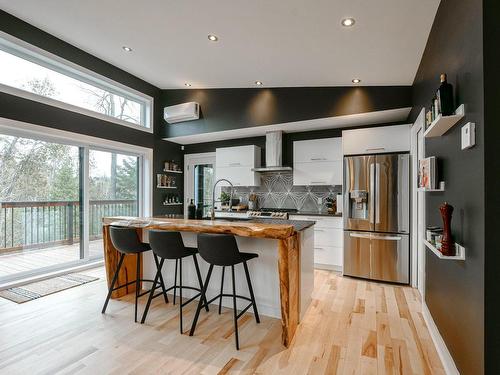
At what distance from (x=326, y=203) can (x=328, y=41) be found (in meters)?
2.69

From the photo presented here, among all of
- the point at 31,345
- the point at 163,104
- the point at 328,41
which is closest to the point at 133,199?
the point at 163,104

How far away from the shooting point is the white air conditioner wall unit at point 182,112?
4.98 m

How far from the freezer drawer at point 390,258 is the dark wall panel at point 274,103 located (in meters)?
1.81

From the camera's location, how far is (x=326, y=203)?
15.2 ft

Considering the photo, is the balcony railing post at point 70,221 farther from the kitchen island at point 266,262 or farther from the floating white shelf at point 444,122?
the floating white shelf at point 444,122

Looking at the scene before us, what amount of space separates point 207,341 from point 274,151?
3321 millimetres

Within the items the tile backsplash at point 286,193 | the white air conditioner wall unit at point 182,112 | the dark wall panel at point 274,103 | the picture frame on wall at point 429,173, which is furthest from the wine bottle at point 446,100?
the white air conditioner wall unit at point 182,112

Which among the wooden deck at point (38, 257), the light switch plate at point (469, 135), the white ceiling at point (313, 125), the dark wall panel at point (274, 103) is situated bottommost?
the wooden deck at point (38, 257)

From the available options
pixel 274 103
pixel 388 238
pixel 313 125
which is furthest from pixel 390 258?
pixel 274 103

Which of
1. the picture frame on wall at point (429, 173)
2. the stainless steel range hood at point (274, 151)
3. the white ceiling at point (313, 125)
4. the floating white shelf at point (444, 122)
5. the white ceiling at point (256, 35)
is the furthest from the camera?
the stainless steel range hood at point (274, 151)

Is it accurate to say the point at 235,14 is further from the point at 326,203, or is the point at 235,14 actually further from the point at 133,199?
the point at 133,199

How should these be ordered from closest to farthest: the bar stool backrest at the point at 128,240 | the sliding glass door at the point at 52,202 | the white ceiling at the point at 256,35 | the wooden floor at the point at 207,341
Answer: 1. the wooden floor at the point at 207,341
2. the white ceiling at the point at 256,35
3. the bar stool backrest at the point at 128,240
4. the sliding glass door at the point at 52,202

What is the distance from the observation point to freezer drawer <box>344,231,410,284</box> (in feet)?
11.7
